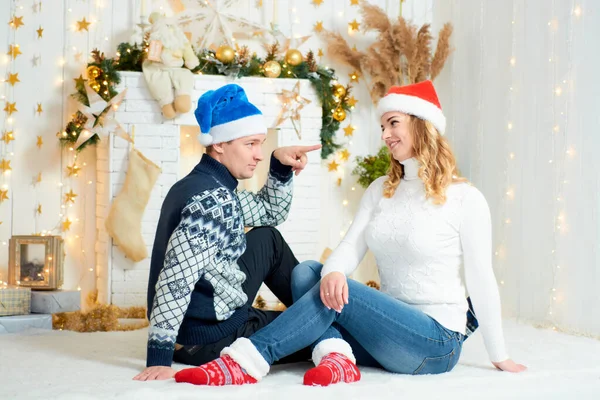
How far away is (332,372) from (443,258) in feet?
1.58

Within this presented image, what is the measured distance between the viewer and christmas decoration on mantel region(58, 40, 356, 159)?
4.11 meters

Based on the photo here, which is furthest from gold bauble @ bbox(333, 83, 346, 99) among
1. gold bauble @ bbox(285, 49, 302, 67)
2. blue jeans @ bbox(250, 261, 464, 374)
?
blue jeans @ bbox(250, 261, 464, 374)

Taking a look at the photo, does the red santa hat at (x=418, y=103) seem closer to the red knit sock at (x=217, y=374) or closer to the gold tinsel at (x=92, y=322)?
the red knit sock at (x=217, y=374)

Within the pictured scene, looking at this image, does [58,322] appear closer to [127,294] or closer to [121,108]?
[127,294]

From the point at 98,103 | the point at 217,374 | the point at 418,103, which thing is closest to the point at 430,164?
the point at 418,103

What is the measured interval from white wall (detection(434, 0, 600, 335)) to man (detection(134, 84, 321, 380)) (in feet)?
4.33

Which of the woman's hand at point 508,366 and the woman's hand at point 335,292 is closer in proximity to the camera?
the woman's hand at point 335,292

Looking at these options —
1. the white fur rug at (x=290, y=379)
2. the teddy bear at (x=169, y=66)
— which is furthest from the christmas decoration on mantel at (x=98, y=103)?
the white fur rug at (x=290, y=379)

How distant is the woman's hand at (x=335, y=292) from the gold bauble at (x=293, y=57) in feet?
7.82

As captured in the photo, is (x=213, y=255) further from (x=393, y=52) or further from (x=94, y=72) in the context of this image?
(x=393, y=52)

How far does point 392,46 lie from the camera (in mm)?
4418

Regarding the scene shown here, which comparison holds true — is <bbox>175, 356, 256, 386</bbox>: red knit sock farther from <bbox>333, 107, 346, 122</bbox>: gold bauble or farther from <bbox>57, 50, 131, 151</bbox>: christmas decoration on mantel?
<bbox>333, 107, 346, 122</bbox>: gold bauble

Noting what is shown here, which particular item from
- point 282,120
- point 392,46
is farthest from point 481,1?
point 282,120

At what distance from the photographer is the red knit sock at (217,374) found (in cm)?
208
